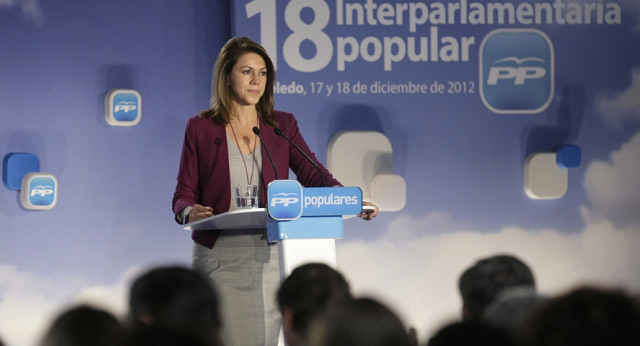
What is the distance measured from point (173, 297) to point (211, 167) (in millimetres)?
1829

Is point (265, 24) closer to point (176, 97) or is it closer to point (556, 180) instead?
point (176, 97)

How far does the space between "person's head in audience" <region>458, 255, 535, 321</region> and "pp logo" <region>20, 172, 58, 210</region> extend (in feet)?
11.3

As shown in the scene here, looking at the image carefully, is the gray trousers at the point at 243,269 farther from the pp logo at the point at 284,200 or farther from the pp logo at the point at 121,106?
the pp logo at the point at 121,106

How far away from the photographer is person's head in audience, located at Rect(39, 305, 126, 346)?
1596mm

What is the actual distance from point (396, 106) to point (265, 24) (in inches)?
38.1

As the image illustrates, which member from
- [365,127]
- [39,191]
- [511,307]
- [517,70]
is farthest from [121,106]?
[511,307]

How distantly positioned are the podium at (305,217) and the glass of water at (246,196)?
1.26ft

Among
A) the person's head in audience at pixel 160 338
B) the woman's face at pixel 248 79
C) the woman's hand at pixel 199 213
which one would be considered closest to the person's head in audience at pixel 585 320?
the person's head in audience at pixel 160 338

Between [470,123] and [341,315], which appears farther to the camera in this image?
[470,123]

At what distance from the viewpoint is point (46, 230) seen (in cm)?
541

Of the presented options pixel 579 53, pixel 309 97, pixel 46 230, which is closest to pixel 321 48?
pixel 309 97

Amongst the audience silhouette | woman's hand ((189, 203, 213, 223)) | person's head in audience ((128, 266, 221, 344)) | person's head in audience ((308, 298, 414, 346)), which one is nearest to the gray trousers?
woman's hand ((189, 203, 213, 223))

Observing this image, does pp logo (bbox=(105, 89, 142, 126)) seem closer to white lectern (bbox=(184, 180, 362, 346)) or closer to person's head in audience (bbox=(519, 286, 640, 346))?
white lectern (bbox=(184, 180, 362, 346))

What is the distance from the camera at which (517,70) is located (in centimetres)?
571
